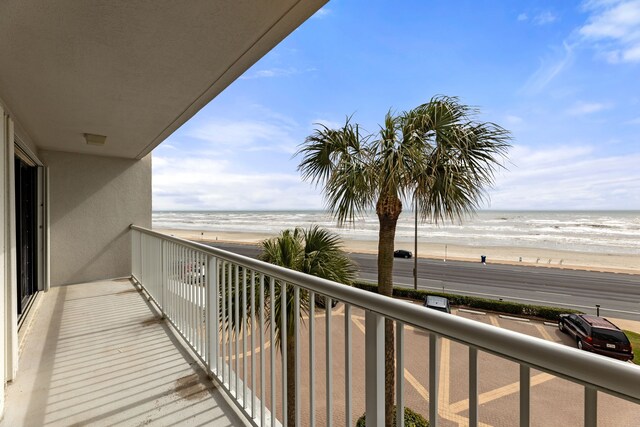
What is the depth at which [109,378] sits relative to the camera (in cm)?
200

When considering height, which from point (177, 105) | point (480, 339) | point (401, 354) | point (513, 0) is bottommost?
point (401, 354)

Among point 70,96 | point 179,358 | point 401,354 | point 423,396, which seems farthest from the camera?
point 423,396

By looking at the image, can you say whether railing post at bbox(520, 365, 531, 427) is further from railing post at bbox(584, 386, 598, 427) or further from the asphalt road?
the asphalt road

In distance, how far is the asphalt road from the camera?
11.4 m

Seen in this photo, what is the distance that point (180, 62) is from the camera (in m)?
1.98

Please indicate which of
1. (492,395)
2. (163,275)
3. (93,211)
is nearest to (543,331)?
(492,395)

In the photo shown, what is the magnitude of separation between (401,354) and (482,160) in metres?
3.75

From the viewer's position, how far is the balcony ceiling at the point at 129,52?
58.3 inches

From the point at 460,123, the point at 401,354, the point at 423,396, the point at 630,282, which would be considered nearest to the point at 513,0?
the point at 630,282

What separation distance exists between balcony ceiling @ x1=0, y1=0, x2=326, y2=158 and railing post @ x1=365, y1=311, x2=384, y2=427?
4.86 ft

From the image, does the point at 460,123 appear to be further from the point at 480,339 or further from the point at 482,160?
the point at 480,339

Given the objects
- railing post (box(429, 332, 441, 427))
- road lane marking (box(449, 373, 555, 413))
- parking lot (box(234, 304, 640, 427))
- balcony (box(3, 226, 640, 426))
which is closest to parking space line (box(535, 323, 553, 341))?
parking lot (box(234, 304, 640, 427))

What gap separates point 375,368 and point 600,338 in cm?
899

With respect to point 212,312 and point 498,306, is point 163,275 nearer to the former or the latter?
point 212,312
